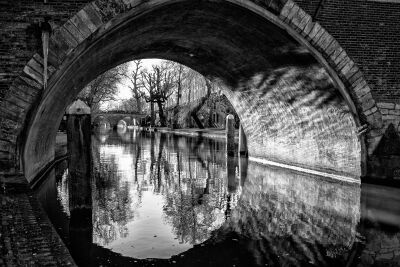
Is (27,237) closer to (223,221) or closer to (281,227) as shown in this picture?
(223,221)

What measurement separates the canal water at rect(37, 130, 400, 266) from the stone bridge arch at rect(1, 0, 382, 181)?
138 centimetres

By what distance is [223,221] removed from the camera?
755cm

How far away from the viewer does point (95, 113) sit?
5556cm

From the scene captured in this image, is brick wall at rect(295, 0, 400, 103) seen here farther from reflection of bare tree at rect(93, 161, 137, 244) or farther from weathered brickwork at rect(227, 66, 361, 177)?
reflection of bare tree at rect(93, 161, 137, 244)

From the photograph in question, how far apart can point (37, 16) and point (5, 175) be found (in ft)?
10.0

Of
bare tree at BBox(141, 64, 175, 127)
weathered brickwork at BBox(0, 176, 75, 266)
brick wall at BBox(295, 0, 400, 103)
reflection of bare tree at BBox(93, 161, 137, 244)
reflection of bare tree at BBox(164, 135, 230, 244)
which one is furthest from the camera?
bare tree at BBox(141, 64, 175, 127)

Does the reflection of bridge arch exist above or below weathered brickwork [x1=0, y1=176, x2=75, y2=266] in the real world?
below

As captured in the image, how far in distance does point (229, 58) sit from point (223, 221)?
26.0ft

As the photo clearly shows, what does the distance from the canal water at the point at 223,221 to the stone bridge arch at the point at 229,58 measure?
138 centimetres

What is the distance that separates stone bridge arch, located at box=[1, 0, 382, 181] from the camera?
7.85 meters

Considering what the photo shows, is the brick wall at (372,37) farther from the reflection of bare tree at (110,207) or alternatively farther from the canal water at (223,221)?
the reflection of bare tree at (110,207)

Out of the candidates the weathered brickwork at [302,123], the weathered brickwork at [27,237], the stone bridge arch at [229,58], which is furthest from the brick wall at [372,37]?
the weathered brickwork at [27,237]

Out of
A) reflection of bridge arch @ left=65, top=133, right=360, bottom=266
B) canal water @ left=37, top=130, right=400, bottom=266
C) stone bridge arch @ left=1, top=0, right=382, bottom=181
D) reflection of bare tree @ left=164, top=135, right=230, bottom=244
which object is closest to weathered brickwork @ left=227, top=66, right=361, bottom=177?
stone bridge arch @ left=1, top=0, right=382, bottom=181

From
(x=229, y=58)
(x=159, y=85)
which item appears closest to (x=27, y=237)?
(x=229, y=58)
